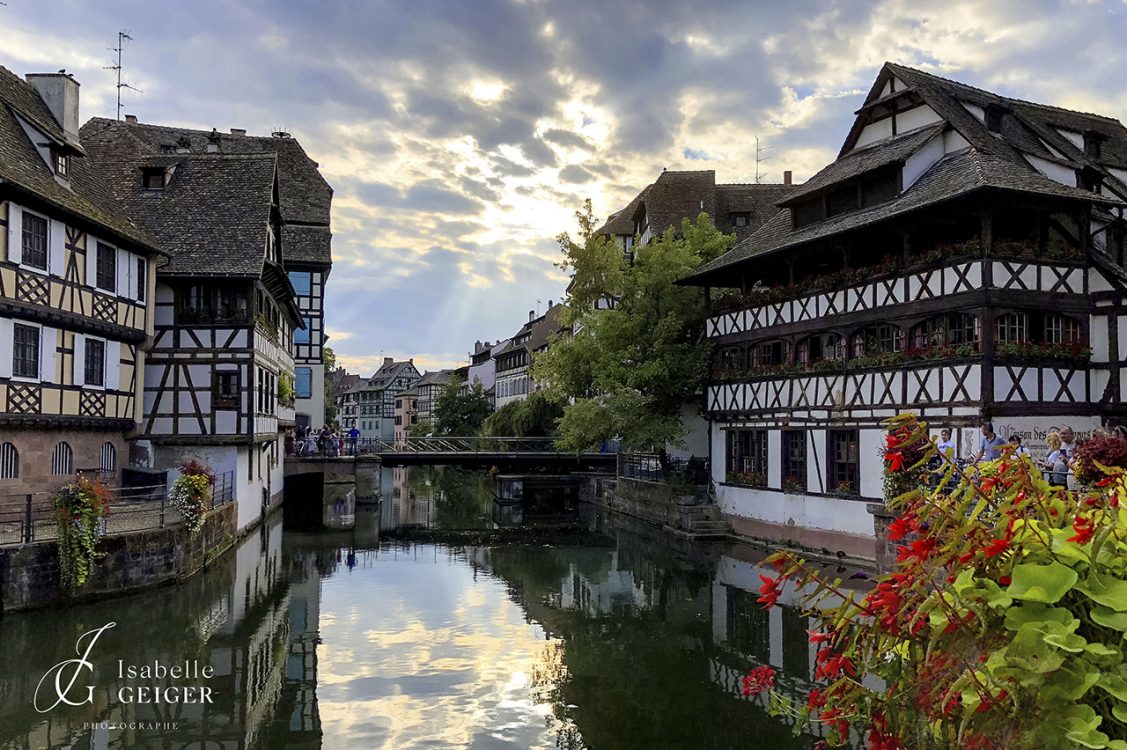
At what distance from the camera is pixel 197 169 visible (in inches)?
1150

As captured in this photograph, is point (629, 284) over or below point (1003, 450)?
over

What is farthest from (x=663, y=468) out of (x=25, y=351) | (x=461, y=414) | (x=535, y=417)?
(x=461, y=414)

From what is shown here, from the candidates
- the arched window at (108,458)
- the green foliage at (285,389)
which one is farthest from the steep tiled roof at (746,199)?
the arched window at (108,458)

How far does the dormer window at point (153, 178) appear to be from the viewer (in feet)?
93.0

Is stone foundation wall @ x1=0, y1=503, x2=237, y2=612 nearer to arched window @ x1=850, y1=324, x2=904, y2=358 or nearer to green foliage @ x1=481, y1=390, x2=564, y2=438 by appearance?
arched window @ x1=850, y1=324, x2=904, y2=358

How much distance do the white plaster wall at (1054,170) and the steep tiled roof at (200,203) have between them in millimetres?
21040

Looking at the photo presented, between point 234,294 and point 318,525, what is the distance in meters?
11.4

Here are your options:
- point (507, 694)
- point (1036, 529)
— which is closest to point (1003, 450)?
point (1036, 529)

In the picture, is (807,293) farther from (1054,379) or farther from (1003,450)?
(1003,450)

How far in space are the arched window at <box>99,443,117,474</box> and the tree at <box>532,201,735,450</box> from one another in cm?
1477

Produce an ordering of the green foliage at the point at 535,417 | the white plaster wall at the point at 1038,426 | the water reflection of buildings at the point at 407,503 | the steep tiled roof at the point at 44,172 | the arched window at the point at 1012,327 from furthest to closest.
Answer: the green foliage at the point at 535,417 < the water reflection of buildings at the point at 407,503 < the arched window at the point at 1012,327 < the white plaster wall at the point at 1038,426 < the steep tiled roof at the point at 44,172

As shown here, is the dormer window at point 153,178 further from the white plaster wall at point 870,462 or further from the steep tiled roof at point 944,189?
the white plaster wall at point 870,462

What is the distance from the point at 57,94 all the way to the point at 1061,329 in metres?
26.1

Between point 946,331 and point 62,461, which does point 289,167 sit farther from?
point 946,331
